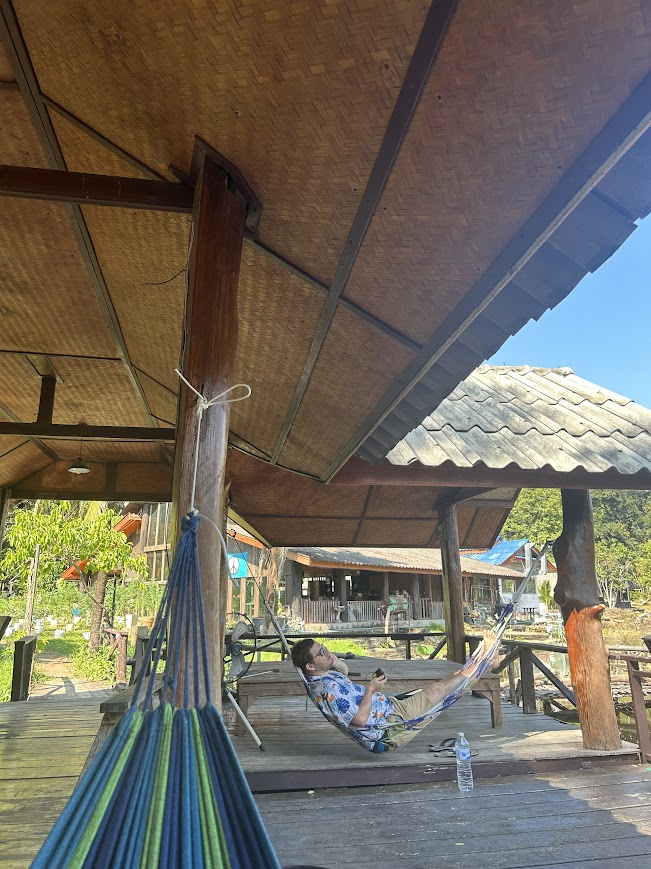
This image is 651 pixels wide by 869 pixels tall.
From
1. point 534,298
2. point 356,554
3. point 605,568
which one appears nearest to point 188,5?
point 534,298

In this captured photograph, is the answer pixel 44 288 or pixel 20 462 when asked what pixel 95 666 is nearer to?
pixel 20 462

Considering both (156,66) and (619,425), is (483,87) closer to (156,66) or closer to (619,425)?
(156,66)

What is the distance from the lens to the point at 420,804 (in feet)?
9.86

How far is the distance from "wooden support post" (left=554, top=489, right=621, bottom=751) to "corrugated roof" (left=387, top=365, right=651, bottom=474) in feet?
1.22

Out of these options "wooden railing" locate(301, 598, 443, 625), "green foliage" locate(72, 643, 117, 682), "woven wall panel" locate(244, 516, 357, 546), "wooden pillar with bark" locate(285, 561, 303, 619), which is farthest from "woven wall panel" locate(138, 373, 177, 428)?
"wooden pillar with bark" locate(285, 561, 303, 619)

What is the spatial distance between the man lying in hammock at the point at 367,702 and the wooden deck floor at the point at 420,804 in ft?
1.13

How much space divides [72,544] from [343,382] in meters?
9.25

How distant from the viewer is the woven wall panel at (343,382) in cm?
221

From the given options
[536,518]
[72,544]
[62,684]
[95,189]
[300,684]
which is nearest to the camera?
[95,189]

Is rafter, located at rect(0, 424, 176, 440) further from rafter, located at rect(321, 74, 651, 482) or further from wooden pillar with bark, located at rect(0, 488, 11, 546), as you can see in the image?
rafter, located at rect(321, 74, 651, 482)

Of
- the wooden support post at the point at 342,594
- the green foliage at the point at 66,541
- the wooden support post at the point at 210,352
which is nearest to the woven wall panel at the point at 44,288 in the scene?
the wooden support post at the point at 210,352

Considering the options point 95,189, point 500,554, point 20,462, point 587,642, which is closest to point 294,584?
point 500,554

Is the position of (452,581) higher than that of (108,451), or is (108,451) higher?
(108,451)

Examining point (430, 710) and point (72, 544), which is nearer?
point (430, 710)
